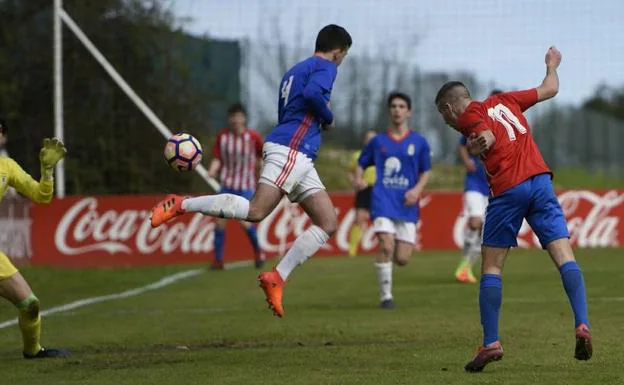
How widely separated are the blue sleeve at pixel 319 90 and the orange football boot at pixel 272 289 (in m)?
1.23

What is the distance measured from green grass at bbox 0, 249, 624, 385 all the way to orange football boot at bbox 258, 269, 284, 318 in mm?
346

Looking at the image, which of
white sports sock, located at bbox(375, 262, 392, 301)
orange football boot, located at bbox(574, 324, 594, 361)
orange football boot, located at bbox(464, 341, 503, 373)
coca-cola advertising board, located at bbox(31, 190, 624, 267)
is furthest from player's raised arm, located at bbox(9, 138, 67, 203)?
coca-cola advertising board, located at bbox(31, 190, 624, 267)

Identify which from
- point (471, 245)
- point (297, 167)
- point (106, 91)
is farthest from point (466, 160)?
point (106, 91)

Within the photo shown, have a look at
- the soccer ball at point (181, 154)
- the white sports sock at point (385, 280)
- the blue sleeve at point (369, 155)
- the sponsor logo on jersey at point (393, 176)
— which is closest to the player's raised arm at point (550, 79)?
the soccer ball at point (181, 154)

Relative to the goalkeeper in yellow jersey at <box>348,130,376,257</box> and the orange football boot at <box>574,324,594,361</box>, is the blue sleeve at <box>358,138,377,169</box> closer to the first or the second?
the orange football boot at <box>574,324,594,361</box>

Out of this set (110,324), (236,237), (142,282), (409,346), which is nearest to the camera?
(409,346)

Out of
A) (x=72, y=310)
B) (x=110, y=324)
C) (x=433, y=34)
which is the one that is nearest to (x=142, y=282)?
(x=72, y=310)

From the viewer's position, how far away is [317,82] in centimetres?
1024

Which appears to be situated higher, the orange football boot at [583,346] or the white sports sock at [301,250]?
the white sports sock at [301,250]

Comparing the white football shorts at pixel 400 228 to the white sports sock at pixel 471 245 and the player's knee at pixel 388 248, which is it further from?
the white sports sock at pixel 471 245

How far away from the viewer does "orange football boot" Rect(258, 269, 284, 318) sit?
9883mm

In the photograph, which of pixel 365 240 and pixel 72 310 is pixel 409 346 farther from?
pixel 365 240

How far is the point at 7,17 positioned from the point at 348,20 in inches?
247

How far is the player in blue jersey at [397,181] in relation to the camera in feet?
46.1
